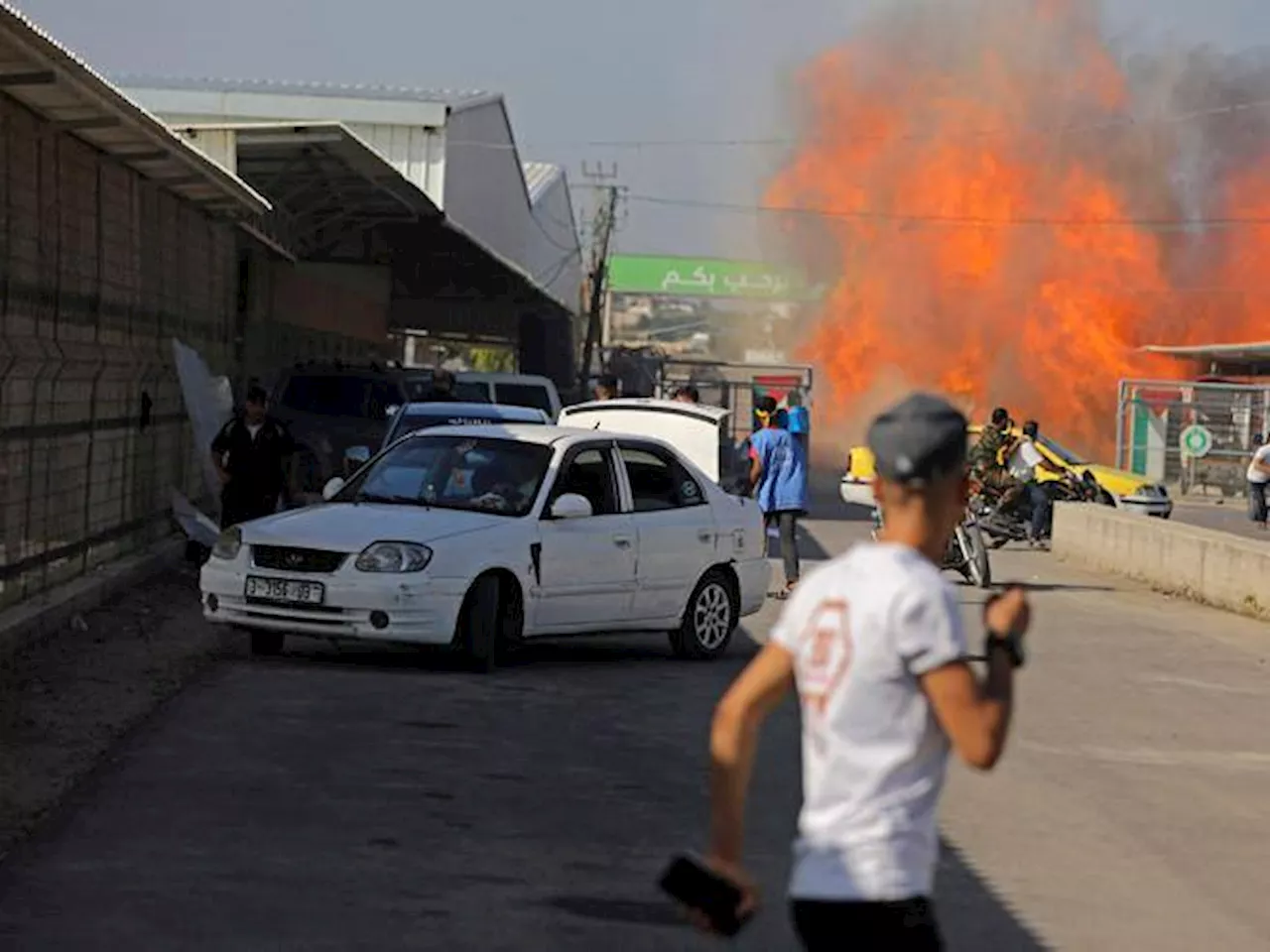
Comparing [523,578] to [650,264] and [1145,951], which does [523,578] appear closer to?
[1145,951]

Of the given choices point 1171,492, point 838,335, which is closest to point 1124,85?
point 838,335

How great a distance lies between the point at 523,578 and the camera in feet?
48.5

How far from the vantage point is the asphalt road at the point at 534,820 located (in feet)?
25.9

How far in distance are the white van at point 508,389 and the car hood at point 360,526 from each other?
17.9m

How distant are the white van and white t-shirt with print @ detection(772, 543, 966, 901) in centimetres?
2866

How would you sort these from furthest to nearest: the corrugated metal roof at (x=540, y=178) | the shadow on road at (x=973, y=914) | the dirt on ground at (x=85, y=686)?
1. the corrugated metal roof at (x=540, y=178)
2. the dirt on ground at (x=85, y=686)
3. the shadow on road at (x=973, y=914)

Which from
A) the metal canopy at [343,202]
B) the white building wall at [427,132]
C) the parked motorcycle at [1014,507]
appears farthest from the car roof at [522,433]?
the white building wall at [427,132]

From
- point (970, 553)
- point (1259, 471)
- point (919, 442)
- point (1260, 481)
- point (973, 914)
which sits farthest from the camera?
point (1259, 471)

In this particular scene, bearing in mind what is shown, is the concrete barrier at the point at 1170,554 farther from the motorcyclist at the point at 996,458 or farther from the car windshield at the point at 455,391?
the car windshield at the point at 455,391

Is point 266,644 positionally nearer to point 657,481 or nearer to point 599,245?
point 657,481

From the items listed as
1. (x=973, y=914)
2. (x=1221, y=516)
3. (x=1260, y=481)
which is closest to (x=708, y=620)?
(x=973, y=914)

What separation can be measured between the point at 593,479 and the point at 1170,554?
10.5 m

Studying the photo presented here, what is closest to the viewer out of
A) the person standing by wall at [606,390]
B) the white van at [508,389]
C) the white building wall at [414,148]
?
the person standing by wall at [606,390]

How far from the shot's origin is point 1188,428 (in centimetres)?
4769
